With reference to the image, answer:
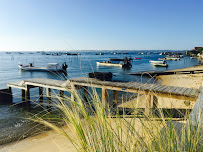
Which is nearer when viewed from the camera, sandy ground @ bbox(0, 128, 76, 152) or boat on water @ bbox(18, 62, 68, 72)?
sandy ground @ bbox(0, 128, 76, 152)

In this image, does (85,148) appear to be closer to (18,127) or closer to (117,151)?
(117,151)

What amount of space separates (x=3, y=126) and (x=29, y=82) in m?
4.49

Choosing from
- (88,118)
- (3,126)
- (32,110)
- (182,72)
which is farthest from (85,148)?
(182,72)

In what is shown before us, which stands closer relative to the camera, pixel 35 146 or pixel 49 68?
pixel 35 146

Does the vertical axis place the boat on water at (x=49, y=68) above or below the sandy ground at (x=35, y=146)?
above

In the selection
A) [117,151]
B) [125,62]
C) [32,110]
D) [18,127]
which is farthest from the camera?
[125,62]

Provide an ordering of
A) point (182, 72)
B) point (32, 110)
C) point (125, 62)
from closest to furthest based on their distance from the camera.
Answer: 1. point (32, 110)
2. point (182, 72)
3. point (125, 62)

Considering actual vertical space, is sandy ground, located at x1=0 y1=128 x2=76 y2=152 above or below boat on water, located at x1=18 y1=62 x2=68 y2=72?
below

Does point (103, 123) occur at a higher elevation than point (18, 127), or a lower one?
higher

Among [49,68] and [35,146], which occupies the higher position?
[49,68]

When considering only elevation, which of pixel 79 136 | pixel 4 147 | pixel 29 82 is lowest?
pixel 4 147

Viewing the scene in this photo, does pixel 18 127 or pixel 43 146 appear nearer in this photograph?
pixel 43 146

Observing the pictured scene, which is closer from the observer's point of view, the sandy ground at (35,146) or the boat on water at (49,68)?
the sandy ground at (35,146)

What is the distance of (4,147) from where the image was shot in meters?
7.38
